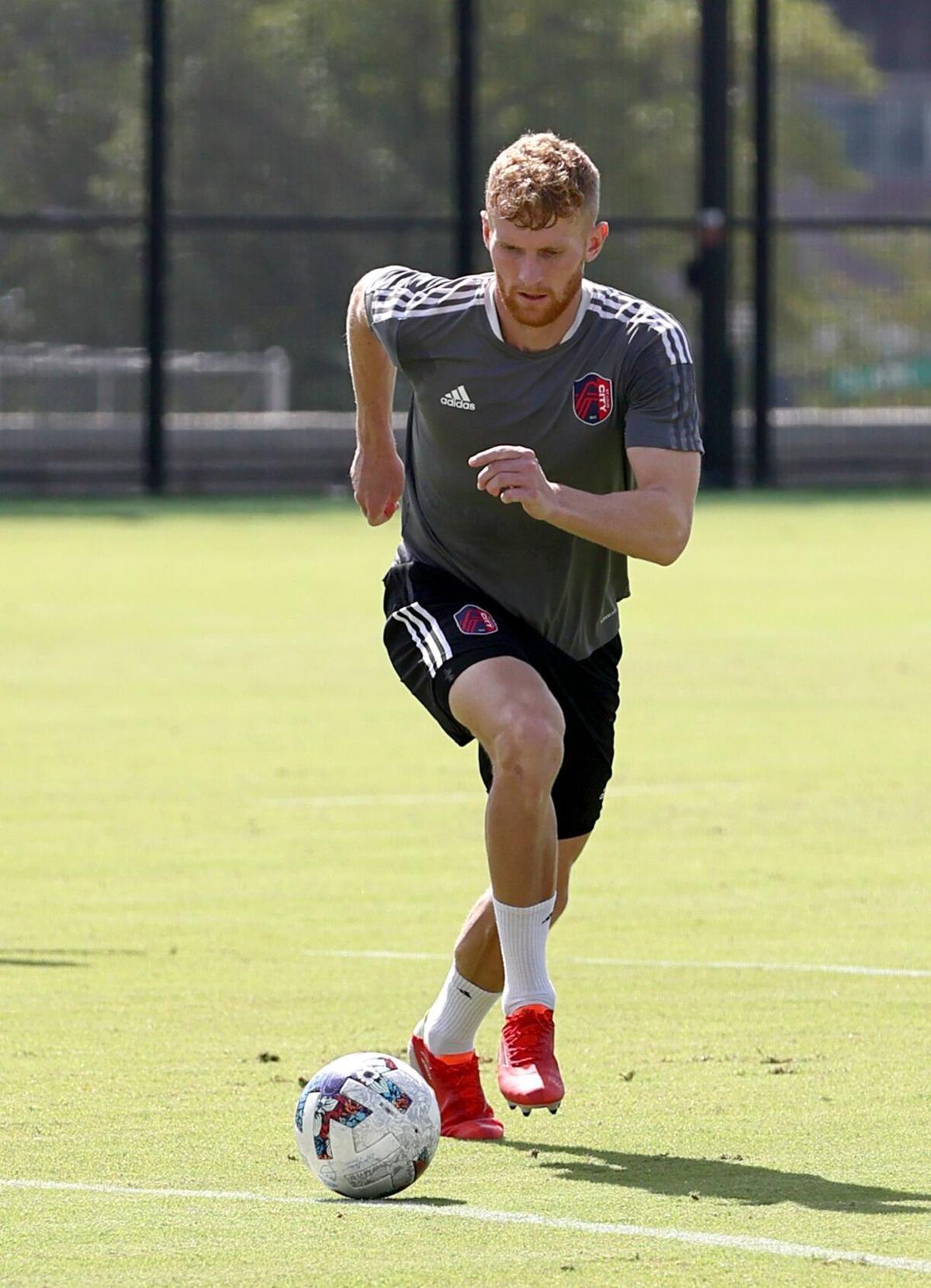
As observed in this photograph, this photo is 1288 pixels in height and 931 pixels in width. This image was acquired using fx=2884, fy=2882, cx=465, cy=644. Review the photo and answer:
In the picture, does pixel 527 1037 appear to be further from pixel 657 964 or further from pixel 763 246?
pixel 763 246

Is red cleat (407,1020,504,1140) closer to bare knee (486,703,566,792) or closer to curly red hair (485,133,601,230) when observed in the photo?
bare knee (486,703,566,792)

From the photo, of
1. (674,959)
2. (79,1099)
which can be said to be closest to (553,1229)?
(79,1099)

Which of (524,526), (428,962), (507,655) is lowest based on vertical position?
(428,962)

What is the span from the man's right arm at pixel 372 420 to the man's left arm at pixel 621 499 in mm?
546

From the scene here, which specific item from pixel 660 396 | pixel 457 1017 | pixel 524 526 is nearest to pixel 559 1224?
pixel 457 1017

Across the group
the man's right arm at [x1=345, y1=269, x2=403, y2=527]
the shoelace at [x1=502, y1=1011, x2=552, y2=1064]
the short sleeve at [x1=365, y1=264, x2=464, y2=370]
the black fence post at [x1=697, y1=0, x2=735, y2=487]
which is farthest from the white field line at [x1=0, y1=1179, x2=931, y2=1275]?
the black fence post at [x1=697, y1=0, x2=735, y2=487]

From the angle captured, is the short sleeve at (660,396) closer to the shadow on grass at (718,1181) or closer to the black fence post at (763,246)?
the shadow on grass at (718,1181)

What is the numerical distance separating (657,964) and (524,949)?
2.22 metres

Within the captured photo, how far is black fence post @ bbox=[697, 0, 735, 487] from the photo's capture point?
1330 inches

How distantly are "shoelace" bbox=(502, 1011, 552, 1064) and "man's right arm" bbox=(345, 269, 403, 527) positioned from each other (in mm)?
1365

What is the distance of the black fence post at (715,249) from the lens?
3378 centimetres

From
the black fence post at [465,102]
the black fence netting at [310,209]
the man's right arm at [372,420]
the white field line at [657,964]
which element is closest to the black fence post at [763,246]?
the black fence netting at [310,209]

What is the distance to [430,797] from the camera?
1204cm

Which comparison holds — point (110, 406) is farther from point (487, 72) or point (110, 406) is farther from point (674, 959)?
point (674, 959)
